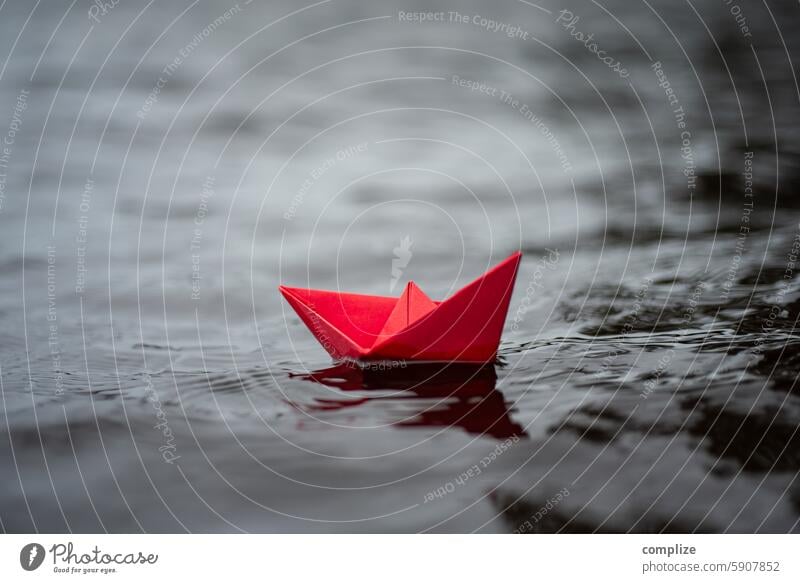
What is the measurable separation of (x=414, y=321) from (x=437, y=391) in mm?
79

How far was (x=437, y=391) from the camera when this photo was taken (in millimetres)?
771

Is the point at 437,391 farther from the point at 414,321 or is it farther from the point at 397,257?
the point at 397,257

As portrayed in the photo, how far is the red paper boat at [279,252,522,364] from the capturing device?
0.73 metres

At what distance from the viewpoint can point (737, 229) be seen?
1.31m

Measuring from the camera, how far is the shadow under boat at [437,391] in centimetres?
73

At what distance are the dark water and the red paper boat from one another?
0.03 meters

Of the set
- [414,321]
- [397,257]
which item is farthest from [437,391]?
[397,257]

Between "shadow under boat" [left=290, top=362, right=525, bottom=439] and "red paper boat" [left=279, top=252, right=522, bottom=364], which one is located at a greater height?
"red paper boat" [left=279, top=252, right=522, bottom=364]

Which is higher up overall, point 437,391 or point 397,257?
point 397,257

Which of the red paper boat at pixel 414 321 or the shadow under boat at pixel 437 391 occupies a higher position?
the red paper boat at pixel 414 321

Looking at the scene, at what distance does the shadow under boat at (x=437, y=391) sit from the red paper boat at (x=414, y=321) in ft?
0.05
